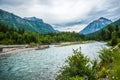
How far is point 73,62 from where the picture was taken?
23.4 meters

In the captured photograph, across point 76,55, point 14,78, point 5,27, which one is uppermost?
point 5,27

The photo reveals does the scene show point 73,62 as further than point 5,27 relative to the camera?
No

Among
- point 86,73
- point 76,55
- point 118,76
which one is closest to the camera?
point 118,76

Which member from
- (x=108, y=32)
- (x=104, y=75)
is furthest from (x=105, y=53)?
(x=108, y=32)

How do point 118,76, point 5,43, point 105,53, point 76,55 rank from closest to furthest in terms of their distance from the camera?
point 118,76, point 76,55, point 105,53, point 5,43

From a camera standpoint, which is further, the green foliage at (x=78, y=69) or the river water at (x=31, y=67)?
the river water at (x=31, y=67)

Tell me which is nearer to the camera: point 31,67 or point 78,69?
point 78,69

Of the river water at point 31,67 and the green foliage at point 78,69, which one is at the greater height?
the green foliage at point 78,69

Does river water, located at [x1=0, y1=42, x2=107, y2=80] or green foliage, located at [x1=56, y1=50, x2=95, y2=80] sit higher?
green foliage, located at [x1=56, y1=50, x2=95, y2=80]

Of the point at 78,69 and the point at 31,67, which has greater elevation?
the point at 78,69

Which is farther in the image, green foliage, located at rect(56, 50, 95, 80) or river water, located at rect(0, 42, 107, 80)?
river water, located at rect(0, 42, 107, 80)

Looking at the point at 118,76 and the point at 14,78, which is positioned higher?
the point at 118,76

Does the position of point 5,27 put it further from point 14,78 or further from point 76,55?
point 76,55

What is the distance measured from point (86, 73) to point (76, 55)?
8.06 feet
